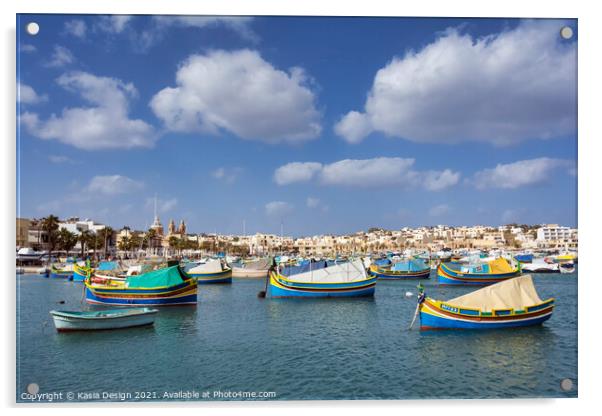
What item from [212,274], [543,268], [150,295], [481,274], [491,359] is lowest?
[543,268]

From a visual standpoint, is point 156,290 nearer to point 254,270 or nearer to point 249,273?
point 249,273

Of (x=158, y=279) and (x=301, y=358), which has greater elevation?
(x=158, y=279)

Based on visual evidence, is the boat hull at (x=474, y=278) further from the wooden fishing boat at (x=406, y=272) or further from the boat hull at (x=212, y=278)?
the boat hull at (x=212, y=278)

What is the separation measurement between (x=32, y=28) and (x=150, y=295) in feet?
43.4

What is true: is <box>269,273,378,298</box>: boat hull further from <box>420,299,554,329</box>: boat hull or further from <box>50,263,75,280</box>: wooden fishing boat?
<box>50,263,75,280</box>: wooden fishing boat

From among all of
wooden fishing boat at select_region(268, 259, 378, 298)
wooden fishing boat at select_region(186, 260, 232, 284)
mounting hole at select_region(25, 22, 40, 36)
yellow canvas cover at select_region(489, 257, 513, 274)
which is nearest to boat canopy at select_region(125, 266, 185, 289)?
wooden fishing boat at select_region(268, 259, 378, 298)

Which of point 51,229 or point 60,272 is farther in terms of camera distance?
point 51,229

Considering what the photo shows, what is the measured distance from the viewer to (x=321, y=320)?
15.9 meters

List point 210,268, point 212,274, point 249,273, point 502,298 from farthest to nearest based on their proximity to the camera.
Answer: point 249,273 < point 210,268 < point 212,274 < point 502,298

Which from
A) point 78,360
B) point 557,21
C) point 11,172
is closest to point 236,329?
point 78,360

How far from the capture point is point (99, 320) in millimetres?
13141

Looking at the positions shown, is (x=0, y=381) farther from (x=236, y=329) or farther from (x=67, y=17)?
(x=236, y=329)

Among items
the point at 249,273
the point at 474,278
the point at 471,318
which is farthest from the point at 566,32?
the point at 249,273

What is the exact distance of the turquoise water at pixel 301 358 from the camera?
314 inches
